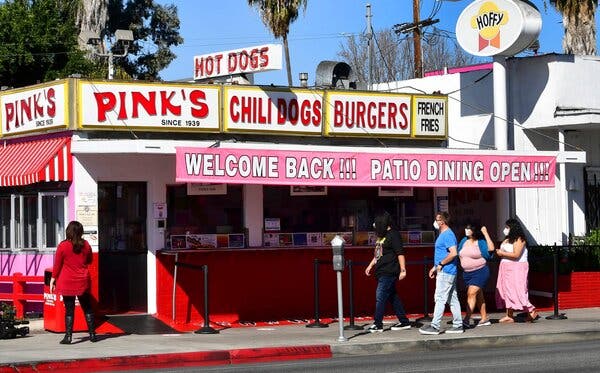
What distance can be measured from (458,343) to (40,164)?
733 centimetres

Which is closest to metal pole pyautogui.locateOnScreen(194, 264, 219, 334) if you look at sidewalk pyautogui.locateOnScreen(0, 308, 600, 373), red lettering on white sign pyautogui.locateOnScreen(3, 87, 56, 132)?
sidewalk pyautogui.locateOnScreen(0, 308, 600, 373)

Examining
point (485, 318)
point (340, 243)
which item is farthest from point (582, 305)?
point (340, 243)

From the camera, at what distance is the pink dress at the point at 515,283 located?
69.6 feet

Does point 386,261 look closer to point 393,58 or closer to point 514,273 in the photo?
point 514,273

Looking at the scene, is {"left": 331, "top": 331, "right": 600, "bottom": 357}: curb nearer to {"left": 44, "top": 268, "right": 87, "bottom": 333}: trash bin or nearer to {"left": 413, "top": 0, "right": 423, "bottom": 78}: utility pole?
{"left": 44, "top": 268, "right": 87, "bottom": 333}: trash bin

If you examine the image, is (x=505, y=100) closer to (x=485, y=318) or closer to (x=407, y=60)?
(x=485, y=318)

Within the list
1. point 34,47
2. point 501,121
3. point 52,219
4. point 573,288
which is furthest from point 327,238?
point 34,47

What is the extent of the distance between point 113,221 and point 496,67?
873 centimetres

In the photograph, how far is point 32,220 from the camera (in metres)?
21.3

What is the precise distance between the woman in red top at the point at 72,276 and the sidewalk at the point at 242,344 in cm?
40

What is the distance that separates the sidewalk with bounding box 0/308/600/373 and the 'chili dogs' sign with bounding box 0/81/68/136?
134 inches

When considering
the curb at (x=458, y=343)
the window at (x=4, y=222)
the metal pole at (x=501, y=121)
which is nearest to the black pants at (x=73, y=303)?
the curb at (x=458, y=343)

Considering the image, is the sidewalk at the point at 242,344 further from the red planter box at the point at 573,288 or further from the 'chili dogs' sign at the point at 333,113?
the 'chili dogs' sign at the point at 333,113

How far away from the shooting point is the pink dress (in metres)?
21.2
